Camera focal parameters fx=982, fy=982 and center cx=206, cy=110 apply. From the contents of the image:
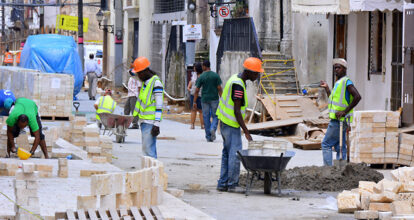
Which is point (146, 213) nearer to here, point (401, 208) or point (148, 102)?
point (401, 208)

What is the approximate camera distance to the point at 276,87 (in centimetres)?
2644

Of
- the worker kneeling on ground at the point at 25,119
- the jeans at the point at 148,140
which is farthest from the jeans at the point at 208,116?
the jeans at the point at 148,140

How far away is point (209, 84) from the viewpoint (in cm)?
2019

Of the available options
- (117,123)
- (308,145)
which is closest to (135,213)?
(308,145)

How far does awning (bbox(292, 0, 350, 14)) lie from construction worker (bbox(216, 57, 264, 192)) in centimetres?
889

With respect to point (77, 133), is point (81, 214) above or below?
above

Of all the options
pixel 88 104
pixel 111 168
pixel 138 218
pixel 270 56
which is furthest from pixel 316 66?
pixel 138 218

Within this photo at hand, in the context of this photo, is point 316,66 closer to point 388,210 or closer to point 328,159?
point 328,159

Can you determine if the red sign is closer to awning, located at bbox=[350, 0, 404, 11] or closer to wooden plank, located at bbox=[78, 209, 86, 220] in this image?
awning, located at bbox=[350, 0, 404, 11]

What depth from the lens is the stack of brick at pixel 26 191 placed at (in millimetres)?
8062

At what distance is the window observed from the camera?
862 inches

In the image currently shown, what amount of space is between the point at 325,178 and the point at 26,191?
226 inches

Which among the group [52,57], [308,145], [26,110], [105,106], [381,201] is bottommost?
[308,145]

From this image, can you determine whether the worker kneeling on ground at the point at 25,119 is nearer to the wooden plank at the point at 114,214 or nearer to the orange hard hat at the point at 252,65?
the orange hard hat at the point at 252,65
